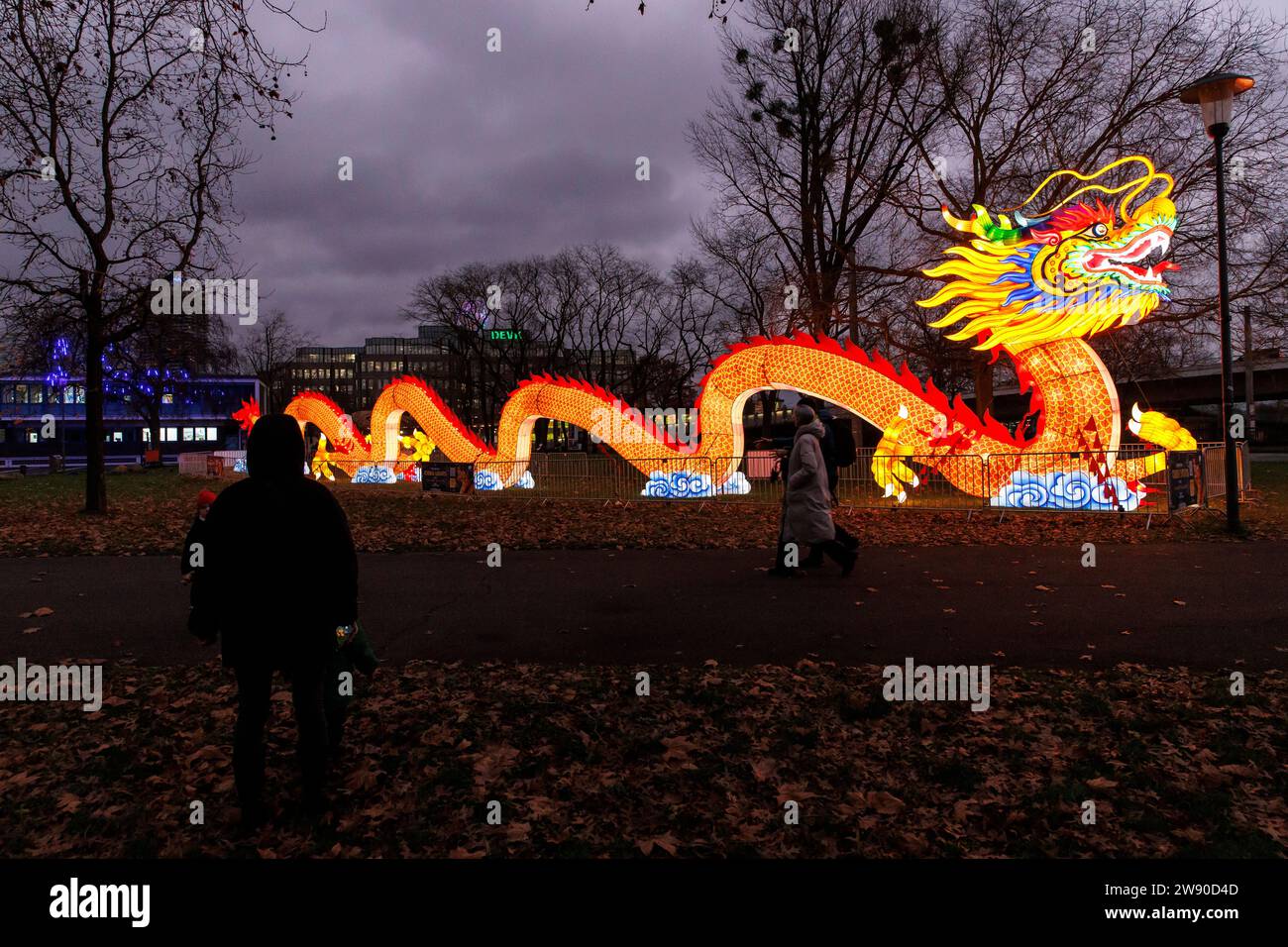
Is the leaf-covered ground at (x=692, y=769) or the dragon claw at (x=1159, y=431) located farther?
the dragon claw at (x=1159, y=431)

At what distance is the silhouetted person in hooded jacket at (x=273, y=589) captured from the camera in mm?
3141

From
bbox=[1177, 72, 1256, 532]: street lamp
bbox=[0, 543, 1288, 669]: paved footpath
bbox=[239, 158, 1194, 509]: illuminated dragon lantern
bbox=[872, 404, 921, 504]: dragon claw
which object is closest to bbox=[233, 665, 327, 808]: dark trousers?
bbox=[0, 543, 1288, 669]: paved footpath

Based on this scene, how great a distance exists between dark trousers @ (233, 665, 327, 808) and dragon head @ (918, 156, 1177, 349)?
1352 cm

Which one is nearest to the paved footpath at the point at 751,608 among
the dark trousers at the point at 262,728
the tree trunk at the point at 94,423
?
the dark trousers at the point at 262,728

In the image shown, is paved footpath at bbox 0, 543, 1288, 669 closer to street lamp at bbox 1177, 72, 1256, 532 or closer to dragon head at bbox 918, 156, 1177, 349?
street lamp at bbox 1177, 72, 1256, 532

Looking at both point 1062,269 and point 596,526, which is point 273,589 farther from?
point 1062,269

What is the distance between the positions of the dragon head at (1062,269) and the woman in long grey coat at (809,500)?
7.20 metres

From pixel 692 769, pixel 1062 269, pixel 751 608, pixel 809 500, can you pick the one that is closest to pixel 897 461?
pixel 1062 269

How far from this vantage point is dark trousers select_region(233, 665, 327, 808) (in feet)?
10.6

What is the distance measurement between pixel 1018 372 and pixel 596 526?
8.74m

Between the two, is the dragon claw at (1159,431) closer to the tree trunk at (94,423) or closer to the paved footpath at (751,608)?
the paved footpath at (751,608)

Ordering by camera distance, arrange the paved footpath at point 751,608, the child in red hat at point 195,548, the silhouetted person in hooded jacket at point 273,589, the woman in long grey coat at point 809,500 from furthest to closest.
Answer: the woman in long grey coat at point 809,500 < the paved footpath at point 751,608 < the child in red hat at point 195,548 < the silhouetted person in hooded jacket at point 273,589

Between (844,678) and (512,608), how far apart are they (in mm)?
3400

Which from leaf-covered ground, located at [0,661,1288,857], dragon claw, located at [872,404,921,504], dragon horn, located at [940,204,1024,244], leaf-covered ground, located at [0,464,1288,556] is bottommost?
leaf-covered ground, located at [0,661,1288,857]
